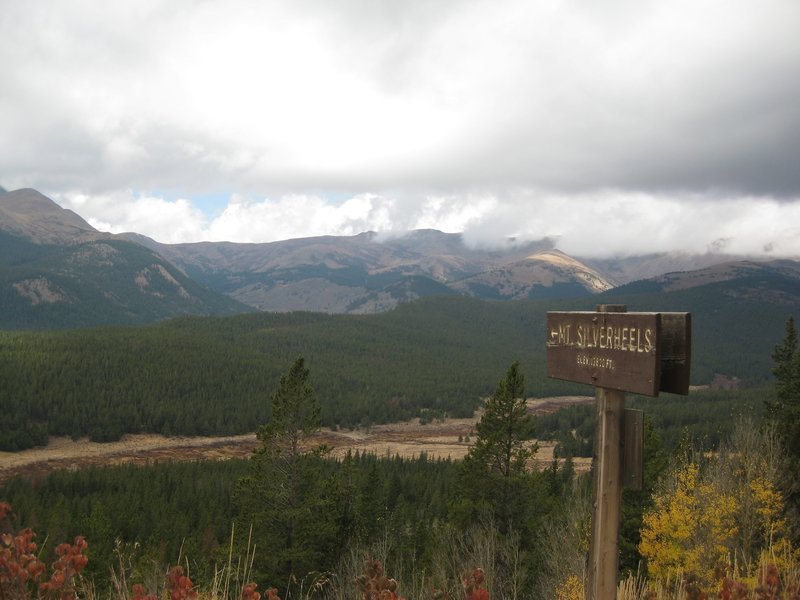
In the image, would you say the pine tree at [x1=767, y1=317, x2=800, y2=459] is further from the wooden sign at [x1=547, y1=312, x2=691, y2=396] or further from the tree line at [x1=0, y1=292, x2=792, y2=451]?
the tree line at [x1=0, y1=292, x2=792, y2=451]

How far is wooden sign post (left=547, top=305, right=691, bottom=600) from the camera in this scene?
4.43m

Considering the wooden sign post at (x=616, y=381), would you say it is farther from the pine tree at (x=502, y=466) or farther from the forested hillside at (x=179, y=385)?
the forested hillside at (x=179, y=385)

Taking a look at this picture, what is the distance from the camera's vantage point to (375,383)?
165000 millimetres

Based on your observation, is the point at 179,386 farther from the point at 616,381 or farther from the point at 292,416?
the point at 616,381

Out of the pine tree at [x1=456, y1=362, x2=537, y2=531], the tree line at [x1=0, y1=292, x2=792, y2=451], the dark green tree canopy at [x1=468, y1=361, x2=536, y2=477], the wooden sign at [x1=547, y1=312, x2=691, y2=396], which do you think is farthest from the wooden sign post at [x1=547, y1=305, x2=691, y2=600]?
the tree line at [x1=0, y1=292, x2=792, y2=451]

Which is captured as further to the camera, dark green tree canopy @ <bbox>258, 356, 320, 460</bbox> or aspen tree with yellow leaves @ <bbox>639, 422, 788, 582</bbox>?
dark green tree canopy @ <bbox>258, 356, 320, 460</bbox>

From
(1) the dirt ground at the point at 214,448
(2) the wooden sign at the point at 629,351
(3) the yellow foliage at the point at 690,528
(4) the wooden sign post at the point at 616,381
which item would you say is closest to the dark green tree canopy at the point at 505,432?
(3) the yellow foliage at the point at 690,528

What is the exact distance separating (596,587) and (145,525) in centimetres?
5867

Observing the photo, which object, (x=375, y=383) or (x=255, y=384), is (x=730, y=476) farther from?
(x=375, y=383)

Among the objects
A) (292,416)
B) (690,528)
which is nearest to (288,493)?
(292,416)

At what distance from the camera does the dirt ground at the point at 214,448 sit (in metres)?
94.1

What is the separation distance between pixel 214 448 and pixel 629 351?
114376mm

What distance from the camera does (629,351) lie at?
15.2 feet

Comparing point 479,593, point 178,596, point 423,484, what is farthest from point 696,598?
point 423,484
